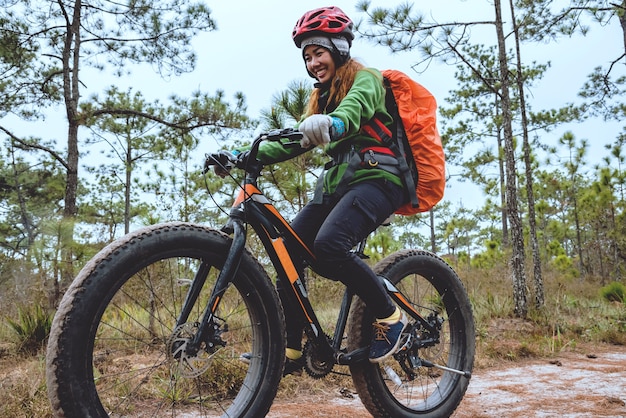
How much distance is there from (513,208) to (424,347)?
5186 millimetres

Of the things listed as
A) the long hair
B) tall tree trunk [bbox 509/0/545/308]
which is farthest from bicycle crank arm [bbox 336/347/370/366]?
tall tree trunk [bbox 509/0/545/308]

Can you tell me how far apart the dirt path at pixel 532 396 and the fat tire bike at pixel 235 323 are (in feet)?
1.08

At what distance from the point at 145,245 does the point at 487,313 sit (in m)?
6.40

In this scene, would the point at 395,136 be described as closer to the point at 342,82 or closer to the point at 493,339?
the point at 342,82

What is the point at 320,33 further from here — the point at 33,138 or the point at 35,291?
the point at 33,138

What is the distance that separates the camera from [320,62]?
256 cm

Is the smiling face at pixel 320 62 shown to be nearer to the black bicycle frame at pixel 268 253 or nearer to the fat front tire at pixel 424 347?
the black bicycle frame at pixel 268 253

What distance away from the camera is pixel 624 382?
3.71m

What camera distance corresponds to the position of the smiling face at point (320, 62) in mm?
2549

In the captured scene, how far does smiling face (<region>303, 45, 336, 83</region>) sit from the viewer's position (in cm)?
255

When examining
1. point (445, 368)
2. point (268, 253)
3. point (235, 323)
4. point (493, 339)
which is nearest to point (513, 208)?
point (493, 339)

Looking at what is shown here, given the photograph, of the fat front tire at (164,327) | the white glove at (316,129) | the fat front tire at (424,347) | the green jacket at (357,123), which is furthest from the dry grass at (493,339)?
the white glove at (316,129)

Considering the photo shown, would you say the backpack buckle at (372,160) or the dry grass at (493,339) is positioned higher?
the backpack buckle at (372,160)

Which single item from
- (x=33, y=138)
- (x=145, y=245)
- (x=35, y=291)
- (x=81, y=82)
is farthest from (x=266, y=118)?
(x=33, y=138)
